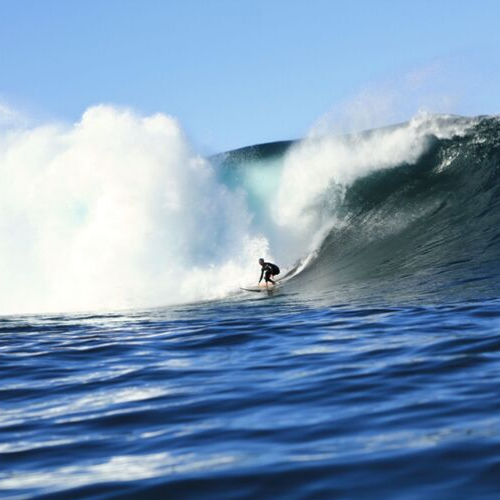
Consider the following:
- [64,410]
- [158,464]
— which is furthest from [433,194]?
[158,464]

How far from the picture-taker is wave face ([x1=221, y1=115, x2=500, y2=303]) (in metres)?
14.2

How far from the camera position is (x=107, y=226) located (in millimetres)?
21375

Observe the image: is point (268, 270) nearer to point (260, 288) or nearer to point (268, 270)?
point (268, 270)

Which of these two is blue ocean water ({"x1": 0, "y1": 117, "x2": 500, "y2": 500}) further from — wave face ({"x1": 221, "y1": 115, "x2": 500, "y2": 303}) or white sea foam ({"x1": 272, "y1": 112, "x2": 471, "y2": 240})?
white sea foam ({"x1": 272, "y1": 112, "x2": 471, "y2": 240})

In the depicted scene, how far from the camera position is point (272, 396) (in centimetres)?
567

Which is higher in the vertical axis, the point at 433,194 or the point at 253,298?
the point at 433,194

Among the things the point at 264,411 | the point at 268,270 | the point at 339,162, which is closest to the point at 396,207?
the point at 339,162

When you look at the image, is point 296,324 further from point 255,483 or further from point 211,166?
point 211,166

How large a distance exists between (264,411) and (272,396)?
41 cm

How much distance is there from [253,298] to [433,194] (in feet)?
21.2

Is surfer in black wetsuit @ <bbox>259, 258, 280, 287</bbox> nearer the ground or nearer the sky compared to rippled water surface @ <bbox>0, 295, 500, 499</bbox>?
nearer the sky

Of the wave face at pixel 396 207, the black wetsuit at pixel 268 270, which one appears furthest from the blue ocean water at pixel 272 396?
the black wetsuit at pixel 268 270

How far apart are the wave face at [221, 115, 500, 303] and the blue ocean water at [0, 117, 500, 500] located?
21 centimetres

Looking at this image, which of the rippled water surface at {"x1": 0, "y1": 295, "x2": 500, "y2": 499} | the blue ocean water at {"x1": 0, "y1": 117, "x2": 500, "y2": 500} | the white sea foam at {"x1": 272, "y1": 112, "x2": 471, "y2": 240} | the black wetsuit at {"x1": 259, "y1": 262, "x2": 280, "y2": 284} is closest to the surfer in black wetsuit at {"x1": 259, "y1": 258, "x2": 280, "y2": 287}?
the black wetsuit at {"x1": 259, "y1": 262, "x2": 280, "y2": 284}
